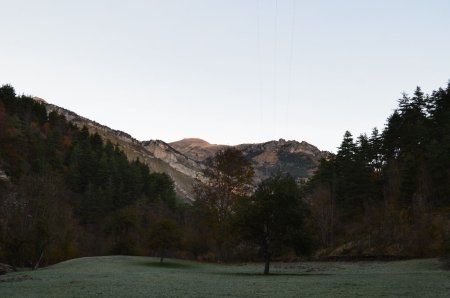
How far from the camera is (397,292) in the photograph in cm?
2214

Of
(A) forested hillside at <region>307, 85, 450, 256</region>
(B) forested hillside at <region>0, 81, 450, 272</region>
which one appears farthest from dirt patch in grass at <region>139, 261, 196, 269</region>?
(A) forested hillside at <region>307, 85, 450, 256</region>

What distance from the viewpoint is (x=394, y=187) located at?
78.6 meters

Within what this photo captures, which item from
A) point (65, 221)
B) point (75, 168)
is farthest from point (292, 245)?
point (75, 168)

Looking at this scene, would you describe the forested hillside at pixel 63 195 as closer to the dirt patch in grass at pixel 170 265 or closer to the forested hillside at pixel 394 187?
the dirt patch in grass at pixel 170 265

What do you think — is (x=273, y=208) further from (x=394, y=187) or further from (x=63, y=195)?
(x=63, y=195)

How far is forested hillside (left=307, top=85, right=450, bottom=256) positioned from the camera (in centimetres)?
6719

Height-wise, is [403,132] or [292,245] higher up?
[403,132]

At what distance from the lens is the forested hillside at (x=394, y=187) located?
67188 mm

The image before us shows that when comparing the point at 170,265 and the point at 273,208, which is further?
the point at 170,265

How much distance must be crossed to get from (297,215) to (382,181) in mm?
52939

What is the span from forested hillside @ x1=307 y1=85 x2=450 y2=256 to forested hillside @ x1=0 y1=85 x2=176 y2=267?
3961 centimetres

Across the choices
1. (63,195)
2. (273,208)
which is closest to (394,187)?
(273,208)

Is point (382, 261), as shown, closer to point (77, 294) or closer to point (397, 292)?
point (397, 292)

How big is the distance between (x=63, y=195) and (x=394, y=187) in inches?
2512
